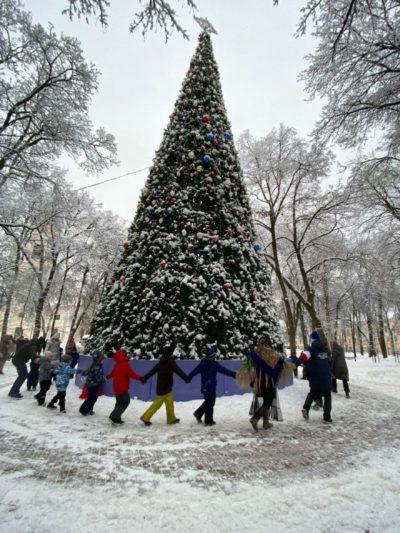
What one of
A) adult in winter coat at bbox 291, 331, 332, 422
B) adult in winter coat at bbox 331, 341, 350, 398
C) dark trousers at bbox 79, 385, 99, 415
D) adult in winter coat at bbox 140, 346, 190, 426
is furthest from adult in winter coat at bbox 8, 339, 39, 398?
adult in winter coat at bbox 331, 341, 350, 398

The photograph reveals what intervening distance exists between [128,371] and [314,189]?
47.9ft

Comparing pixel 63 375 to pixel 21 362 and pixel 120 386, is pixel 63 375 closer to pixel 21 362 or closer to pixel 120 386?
pixel 120 386

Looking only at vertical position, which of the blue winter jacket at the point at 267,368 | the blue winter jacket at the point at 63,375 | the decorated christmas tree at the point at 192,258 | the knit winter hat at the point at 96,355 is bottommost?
the blue winter jacket at the point at 63,375

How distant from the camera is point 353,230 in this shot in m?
16.2

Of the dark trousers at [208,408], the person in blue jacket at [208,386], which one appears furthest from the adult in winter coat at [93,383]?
the dark trousers at [208,408]

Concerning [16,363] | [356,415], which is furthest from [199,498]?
[16,363]

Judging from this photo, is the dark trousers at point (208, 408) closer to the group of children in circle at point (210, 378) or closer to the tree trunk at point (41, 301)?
the group of children in circle at point (210, 378)

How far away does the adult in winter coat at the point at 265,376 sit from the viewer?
5.74 metres

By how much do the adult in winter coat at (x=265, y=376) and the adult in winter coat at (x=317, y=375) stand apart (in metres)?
1.03

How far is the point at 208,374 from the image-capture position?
6051 millimetres

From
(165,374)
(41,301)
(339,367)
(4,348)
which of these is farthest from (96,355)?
(41,301)

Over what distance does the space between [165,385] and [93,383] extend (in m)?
1.72

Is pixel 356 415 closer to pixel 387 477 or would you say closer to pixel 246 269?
pixel 387 477

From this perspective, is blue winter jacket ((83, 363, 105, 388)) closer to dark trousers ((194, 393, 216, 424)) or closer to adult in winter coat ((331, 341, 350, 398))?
dark trousers ((194, 393, 216, 424))
